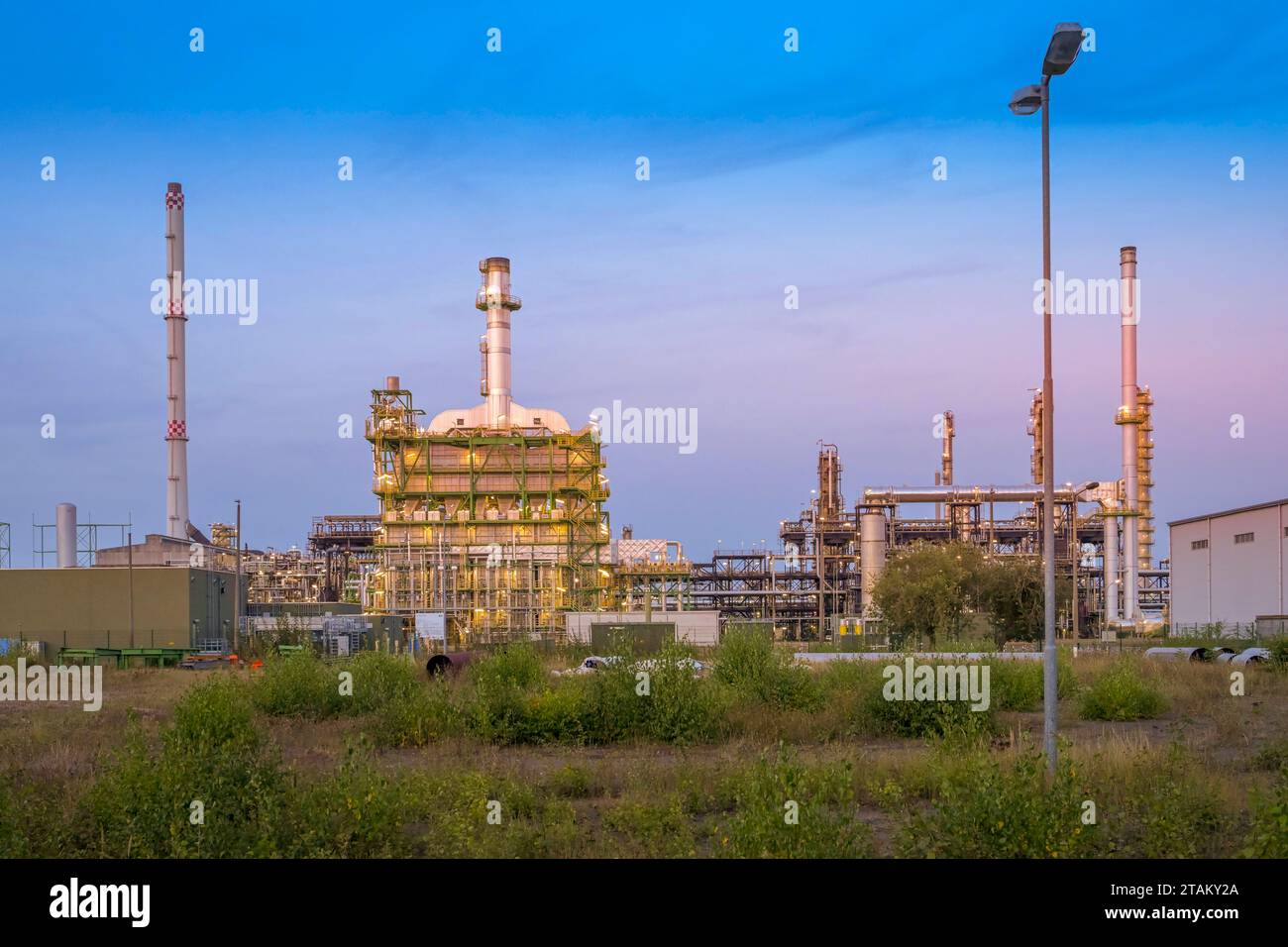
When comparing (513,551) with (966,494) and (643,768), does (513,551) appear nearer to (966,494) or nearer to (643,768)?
(966,494)

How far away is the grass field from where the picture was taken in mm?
10938

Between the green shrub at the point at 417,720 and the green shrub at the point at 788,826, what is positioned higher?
the green shrub at the point at 788,826

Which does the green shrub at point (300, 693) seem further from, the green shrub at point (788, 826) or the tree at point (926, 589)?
the tree at point (926, 589)

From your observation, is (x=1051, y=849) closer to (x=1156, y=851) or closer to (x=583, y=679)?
(x=1156, y=851)

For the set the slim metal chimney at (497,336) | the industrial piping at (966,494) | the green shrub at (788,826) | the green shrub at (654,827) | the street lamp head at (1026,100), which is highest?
the slim metal chimney at (497,336)

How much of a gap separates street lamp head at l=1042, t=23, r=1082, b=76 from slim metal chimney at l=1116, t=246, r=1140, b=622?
216 feet

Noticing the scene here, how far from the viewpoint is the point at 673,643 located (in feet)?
74.6

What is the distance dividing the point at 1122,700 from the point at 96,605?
44.5 m

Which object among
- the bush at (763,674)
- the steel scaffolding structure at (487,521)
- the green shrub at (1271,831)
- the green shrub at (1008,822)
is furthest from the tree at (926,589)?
the green shrub at (1271,831)

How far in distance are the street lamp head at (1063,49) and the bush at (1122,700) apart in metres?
15.1

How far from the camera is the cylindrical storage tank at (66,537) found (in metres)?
61.7
